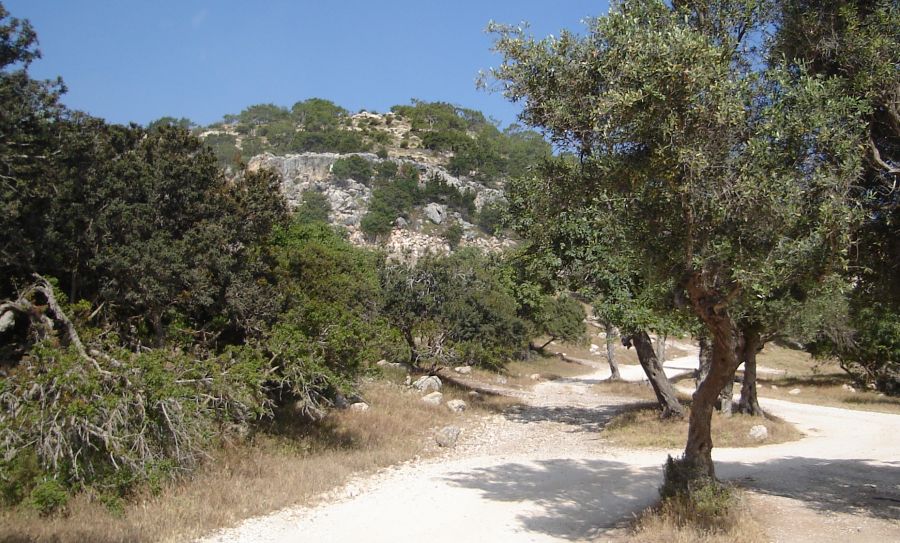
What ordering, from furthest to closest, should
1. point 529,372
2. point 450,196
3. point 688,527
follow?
1. point 450,196
2. point 529,372
3. point 688,527

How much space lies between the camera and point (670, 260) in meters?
7.88

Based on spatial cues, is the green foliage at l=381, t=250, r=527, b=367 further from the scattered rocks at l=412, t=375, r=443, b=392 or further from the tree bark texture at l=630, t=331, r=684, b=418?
the tree bark texture at l=630, t=331, r=684, b=418

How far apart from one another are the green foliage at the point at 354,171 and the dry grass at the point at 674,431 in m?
86.7

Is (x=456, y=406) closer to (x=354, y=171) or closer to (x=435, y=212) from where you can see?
(x=435, y=212)

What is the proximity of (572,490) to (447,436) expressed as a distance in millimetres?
6075

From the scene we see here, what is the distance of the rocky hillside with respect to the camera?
89.4m

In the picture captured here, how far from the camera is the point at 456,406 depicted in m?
23.1

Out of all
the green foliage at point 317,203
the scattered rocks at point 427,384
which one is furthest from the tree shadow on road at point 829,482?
the green foliage at point 317,203

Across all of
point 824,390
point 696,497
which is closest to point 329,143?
point 824,390

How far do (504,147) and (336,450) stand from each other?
122553mm

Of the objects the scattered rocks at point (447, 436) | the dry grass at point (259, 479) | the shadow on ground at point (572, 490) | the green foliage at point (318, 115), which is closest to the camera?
the dry grass at point (259, 479)

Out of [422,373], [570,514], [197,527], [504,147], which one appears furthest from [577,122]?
[504,147]

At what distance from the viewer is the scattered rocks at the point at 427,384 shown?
24984mm

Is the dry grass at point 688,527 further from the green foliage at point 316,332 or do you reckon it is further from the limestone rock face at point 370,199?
the limestone rock face at point 370,199
